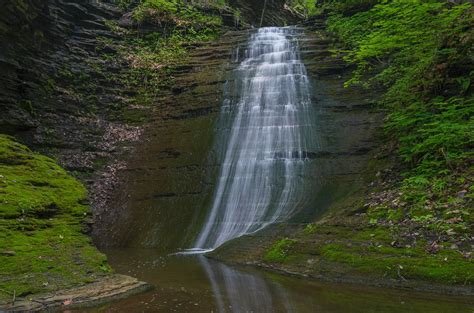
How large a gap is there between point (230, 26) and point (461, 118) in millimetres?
19321

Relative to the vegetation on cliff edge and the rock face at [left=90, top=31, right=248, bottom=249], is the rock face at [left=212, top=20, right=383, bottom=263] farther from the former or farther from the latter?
the rock face at [left=90, top=31, right=248, bottom=249]

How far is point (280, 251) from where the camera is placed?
8344 mm

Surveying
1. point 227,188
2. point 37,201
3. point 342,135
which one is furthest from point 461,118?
point 37,201

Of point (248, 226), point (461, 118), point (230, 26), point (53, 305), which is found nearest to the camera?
point (53, 305)

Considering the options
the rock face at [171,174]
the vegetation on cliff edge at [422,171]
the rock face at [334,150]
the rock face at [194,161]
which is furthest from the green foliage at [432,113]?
the rock face at [171,174]

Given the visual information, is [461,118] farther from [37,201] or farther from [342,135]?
[37,201]

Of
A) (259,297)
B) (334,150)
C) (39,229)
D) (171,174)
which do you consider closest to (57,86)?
(171,174)

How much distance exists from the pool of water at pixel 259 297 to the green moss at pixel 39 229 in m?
1.14

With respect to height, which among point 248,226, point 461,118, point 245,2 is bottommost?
point 248,226

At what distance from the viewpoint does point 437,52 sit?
10250mm

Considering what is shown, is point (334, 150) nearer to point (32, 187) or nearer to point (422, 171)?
point (422, 171)

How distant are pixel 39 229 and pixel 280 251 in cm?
497

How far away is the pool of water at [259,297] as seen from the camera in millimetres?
5184

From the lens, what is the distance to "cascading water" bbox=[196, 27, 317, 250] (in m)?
11.5
